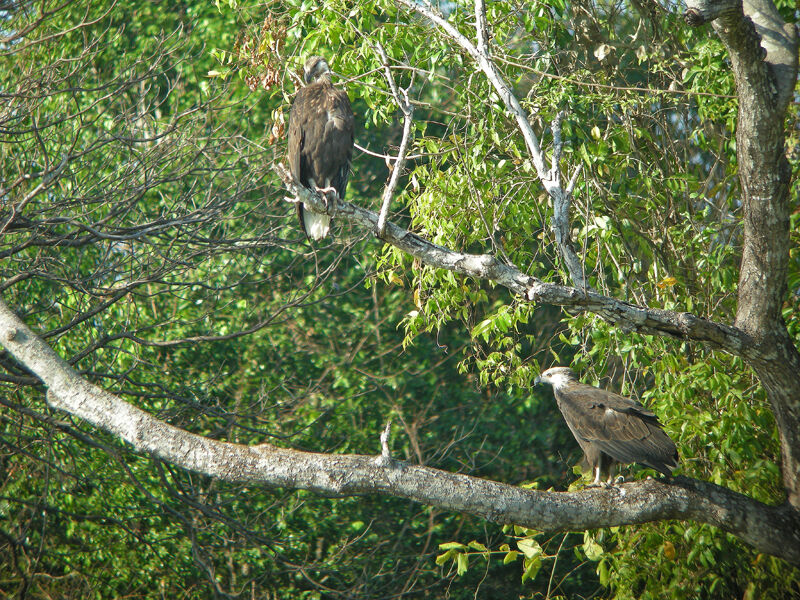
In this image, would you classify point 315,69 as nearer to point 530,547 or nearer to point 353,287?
point 353,287

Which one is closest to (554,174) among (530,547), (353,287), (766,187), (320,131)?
(766,187)

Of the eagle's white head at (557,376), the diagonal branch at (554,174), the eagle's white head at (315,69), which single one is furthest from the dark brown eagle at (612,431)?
the eagle's white head at (315,69)

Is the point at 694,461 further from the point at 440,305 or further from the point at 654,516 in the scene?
the point at 440,305

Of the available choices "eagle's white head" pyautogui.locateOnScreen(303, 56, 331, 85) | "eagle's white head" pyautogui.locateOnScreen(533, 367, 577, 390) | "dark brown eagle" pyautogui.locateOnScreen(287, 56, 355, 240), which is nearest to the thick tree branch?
"eagle's white head" pyautogui.locateOnScreen(533, 367, 577, 390)

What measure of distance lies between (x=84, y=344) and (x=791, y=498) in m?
4.94

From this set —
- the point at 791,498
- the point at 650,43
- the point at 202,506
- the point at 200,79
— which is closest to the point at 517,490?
the point at 791,498

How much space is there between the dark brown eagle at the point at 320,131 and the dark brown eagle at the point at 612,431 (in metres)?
1.75

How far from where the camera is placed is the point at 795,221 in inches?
143

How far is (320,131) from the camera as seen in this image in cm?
464

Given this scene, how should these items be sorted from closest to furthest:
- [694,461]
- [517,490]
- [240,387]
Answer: [517,490]
[694,461]
[240,387]

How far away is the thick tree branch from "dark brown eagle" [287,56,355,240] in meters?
1.90

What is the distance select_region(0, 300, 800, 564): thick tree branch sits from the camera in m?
3.03

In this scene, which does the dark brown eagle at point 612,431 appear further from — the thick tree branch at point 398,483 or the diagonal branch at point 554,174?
the diagonal branch at point 554,174

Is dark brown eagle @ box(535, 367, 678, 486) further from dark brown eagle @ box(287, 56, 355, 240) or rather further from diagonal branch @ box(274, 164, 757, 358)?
dark brown eagle @ box(287, 56, 355, 240)
